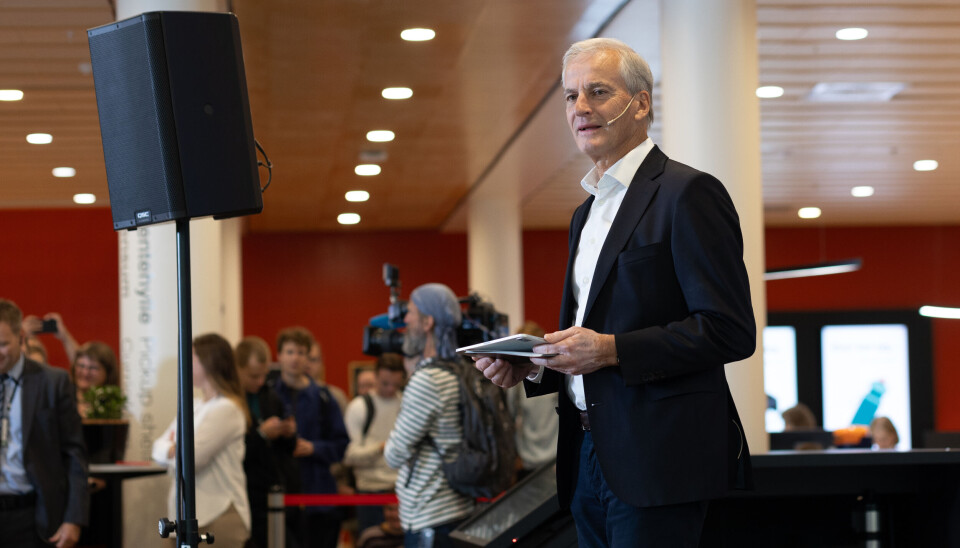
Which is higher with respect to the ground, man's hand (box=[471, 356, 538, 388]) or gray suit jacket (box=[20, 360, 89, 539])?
man's hand (box=[471, 356, 538, 388])

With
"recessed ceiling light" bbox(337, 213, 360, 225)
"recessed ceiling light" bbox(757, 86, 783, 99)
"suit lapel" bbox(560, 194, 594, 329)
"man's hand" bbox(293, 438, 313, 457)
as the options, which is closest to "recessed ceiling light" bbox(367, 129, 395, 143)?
"recessed ceiling light" bbox(757, 86, 783, 99)

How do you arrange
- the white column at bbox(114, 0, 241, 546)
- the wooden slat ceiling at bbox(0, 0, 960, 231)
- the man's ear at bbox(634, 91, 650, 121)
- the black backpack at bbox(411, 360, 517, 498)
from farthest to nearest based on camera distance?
the wooden slat ceiling at bbox(0, 0, 960, 231) → the white column at bbox(114, 0, 241, 546) → the black backpack at bbox(411, 360, 517, 498) → the man's ear at bbox(634, 91, 650, 121)

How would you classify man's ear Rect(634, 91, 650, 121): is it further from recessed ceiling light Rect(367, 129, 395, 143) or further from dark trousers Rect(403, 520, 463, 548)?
recessed ceiling light Rect(367, 129, 395, 143)

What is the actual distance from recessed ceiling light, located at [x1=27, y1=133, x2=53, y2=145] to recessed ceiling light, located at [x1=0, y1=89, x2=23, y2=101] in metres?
1.16

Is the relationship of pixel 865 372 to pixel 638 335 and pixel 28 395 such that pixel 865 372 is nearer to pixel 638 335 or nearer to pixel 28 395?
pixel 28 395

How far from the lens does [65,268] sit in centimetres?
1289

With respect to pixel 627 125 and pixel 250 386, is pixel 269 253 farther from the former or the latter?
pixel 627 125

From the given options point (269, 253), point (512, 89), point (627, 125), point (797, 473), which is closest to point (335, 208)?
point (269, 253)

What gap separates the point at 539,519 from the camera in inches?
127

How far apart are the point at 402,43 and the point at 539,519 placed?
3.62 m

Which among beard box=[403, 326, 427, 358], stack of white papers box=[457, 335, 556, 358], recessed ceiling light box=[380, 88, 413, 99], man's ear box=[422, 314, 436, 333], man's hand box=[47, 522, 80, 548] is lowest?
man's hand box=[47, 522, 80, 548]

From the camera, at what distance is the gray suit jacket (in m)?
4.07

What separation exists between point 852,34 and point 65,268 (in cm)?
955

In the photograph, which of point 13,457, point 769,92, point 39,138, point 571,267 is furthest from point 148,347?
point 769,92
